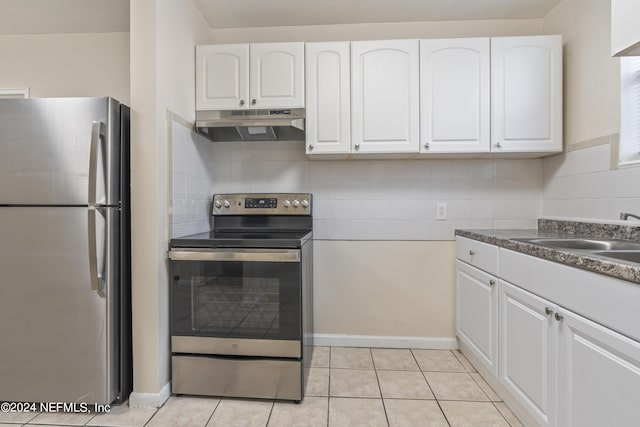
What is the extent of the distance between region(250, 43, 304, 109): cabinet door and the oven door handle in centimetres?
103

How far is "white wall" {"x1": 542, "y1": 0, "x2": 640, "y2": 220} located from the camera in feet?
5.84

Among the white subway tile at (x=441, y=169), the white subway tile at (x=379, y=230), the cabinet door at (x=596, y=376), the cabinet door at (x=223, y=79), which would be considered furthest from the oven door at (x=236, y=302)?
the white subway tile at (x=441, y=169)

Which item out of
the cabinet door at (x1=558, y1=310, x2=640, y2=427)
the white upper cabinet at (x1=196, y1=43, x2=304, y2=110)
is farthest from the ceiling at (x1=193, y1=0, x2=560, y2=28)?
the cabinet door at (x1=558, y1=310, x2=640, y2=427)

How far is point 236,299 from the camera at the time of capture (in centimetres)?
182

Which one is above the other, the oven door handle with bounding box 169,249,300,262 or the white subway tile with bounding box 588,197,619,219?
the white subway tile with bounding box 588,197,619,219

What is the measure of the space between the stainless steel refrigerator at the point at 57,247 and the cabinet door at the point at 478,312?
2.02 metres

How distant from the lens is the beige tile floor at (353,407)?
1.64 meters

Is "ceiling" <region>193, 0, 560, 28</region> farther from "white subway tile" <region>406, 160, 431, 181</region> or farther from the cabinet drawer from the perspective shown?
the cabinet drawer

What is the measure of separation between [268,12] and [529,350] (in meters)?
2.55

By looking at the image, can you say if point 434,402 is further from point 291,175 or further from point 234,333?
point 291,175

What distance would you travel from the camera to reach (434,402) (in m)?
1.80

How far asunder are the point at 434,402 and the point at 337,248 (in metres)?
1.18

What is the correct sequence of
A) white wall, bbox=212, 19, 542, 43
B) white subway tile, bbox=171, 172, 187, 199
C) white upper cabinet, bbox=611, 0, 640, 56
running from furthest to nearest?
white wall, bbox=212, 19, 542, 43, white subway tile, bbox=171, 172, 187, 199, white upper cabinet, bbox=611, 0, 640, 56

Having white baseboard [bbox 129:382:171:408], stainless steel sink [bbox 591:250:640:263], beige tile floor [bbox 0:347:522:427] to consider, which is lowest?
beige tile floor [bbox 0:347:522:427]
